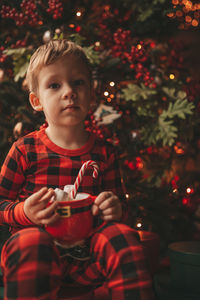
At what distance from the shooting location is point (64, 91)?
3.02ft

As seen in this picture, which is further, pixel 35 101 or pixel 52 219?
pixel 35 101

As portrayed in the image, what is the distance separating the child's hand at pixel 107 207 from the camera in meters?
0.83

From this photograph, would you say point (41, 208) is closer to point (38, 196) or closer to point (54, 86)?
point (38, 196)

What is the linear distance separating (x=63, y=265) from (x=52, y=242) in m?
0.13

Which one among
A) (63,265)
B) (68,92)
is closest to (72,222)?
(63,265)

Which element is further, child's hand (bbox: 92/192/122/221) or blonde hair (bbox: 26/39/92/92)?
blonde hair (bbox: 26/39/92/92)

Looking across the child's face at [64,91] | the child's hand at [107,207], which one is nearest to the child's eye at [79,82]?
the child's face at [64,91]

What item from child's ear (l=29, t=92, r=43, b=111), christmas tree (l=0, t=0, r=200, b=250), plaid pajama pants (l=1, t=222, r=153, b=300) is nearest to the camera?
plaid pajama pants (l=1, t=222, r=153, b=300)

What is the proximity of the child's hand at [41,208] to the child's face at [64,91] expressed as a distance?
26 centimetres

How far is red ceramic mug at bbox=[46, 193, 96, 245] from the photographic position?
2.52 feet

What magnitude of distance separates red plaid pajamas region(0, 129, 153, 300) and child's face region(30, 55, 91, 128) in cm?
11

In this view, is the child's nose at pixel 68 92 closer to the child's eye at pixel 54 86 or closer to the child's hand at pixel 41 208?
the child's eye at pixel 54 86

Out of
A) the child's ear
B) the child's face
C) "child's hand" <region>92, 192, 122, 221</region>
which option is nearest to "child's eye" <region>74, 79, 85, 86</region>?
the child's face

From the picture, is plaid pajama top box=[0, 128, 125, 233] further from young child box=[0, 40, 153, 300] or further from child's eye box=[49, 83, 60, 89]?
child's eye box=[49, 83, 60, 89]
